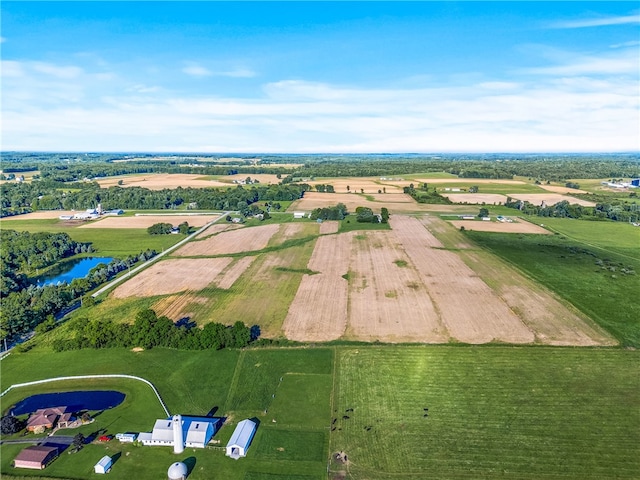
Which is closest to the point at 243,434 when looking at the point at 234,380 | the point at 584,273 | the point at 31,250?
the point at 234,380

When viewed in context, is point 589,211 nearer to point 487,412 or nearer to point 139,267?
point 487,412

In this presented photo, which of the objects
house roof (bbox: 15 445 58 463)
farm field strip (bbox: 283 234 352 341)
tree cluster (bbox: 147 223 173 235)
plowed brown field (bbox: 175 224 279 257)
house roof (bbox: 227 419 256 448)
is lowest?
house roof (bbox: 15 445 58 463)

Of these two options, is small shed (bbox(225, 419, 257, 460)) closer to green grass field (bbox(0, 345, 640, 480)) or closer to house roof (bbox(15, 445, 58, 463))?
green grass field (bbox(0, 345, 640, 480))

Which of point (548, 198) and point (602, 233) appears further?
point (548, 198)

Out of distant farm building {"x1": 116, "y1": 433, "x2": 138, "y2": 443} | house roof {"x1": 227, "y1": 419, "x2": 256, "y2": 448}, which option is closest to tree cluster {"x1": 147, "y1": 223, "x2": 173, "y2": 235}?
distant farm building {"x1": 116, "y1": 433, "x2": 138, "y2": 443}

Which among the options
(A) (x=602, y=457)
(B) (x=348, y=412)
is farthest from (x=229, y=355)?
(A) (x=602, y=457)
